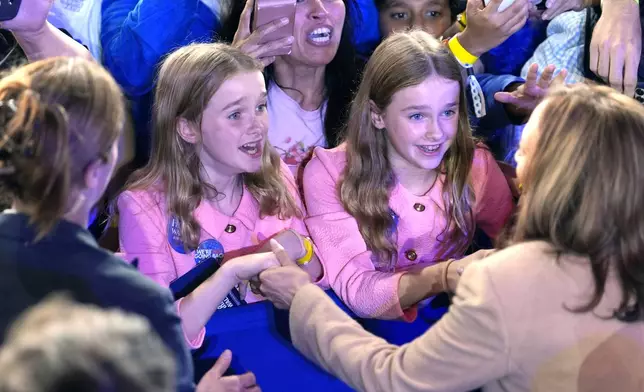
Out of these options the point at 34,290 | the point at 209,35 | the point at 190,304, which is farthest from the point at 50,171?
the point at 209,35

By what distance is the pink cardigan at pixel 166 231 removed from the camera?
5.93 ft

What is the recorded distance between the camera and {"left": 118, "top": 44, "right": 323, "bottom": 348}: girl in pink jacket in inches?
72.2

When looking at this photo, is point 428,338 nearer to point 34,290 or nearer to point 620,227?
point 620,227

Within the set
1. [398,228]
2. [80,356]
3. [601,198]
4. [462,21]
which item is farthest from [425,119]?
[80,356]

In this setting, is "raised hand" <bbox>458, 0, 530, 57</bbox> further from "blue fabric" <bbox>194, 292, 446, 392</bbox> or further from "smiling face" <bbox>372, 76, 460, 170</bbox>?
"blue fabric" <bbox>194, 292, 446, 392</bbox>

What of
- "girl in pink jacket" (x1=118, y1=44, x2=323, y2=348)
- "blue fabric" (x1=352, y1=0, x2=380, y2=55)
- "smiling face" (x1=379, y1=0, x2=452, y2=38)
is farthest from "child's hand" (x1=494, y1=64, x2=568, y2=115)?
"girl in pink jacket" (x1=118, y1=44, x2=323, y2=348)

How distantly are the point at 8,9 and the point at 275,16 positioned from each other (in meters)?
0.68

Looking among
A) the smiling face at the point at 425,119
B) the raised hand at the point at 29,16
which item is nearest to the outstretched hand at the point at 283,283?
the smiling face at the point at 425,119

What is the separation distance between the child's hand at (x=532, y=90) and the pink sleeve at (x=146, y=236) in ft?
3.29

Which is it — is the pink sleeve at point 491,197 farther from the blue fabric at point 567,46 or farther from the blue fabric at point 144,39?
the blue fabric at point 144,39

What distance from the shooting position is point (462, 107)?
199 centimetres

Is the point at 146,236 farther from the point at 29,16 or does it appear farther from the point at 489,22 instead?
the point at 489,22

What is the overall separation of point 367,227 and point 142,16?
0.95m

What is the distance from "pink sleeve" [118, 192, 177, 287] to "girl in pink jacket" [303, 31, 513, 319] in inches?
14.5
